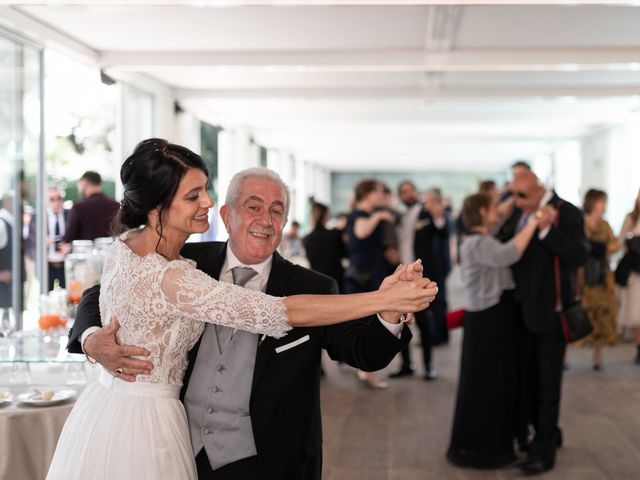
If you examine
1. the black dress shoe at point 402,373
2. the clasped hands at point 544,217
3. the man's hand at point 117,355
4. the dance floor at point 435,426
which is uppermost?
the clasped hands at point 544,217

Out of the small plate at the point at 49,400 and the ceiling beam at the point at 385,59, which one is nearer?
the small plate at the point at 49,400

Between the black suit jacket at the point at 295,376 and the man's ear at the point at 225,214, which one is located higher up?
the man's ear at the point at 225,214

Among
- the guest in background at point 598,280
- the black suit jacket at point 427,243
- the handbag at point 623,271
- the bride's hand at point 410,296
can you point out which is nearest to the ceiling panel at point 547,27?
the guest in background at point 598,280

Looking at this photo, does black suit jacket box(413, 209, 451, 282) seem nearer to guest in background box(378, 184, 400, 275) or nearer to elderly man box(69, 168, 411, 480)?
guest in background box(378, 184, 400, 275)

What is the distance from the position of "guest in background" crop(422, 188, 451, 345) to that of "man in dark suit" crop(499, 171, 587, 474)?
7.24 ft

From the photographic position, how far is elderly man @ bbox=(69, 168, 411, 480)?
7.73 feet

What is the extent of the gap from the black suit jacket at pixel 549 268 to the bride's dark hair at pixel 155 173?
9.98 ft

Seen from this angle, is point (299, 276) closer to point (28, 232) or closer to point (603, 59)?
point (28, 232)

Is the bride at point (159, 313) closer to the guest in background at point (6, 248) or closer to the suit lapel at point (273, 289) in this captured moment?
the suit lapel at point (273, 289)

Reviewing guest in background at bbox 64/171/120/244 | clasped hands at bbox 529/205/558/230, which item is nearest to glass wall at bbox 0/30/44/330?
guest in background at bbox 64/171/120/244

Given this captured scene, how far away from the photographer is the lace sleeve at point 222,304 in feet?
6.90

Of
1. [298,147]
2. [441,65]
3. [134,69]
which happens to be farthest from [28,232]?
[298,147]

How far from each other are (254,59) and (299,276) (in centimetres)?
697

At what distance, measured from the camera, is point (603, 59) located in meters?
8.93
